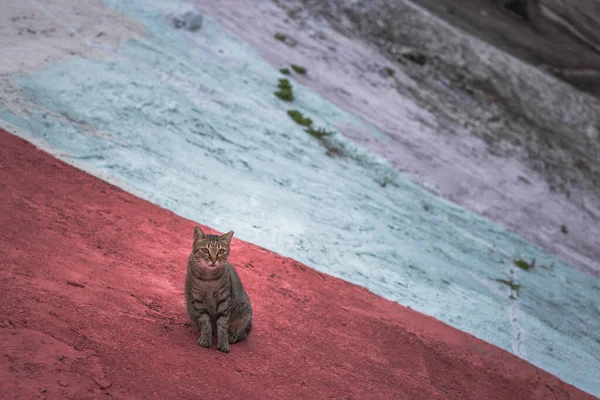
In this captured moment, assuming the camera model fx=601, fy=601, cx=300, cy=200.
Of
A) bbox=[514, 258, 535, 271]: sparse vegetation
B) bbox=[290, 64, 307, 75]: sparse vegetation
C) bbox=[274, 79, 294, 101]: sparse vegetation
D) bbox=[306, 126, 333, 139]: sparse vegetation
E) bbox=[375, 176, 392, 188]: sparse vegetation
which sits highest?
bbox=[290, 64, 307, 75]: sparse vegetation

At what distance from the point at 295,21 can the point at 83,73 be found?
8.31 metres

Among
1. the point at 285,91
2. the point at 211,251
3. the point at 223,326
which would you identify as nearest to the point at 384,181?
the point at 285,91

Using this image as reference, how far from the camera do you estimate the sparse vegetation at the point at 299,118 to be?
13.9m

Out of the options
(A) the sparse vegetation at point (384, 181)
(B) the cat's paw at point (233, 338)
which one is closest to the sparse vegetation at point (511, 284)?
(A) the sparse vegetation at point (384, 181)

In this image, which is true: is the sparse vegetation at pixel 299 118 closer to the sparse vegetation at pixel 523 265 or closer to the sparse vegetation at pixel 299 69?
the sparse vegetation at pixel 299 69

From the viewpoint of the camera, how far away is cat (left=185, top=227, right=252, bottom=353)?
18.5ft

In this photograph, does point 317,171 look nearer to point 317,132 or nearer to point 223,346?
point 317,132

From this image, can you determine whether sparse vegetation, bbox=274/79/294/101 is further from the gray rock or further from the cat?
the cat

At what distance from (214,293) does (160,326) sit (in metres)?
0.74

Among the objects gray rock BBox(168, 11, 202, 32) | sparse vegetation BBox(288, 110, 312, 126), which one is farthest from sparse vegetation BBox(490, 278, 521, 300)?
gray rock BBox(168, 11, 202, 32)

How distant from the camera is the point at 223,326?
5.90 meters

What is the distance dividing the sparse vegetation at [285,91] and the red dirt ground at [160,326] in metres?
5.95

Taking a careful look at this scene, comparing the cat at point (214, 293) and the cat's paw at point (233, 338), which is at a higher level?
the cat at point (214, 293)

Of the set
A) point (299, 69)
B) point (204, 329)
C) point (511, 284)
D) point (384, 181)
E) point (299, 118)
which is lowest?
point (511, 284)
